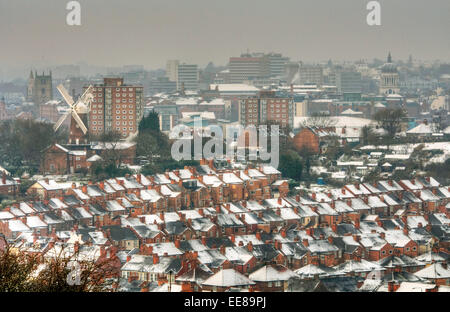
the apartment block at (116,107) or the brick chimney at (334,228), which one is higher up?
the apartment block at (116,107)

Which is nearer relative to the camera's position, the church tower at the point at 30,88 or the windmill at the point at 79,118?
the windmill at the point at 79,118

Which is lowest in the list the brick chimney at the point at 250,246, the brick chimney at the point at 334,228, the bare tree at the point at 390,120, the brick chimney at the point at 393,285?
the brick chimney at the point at 334,228

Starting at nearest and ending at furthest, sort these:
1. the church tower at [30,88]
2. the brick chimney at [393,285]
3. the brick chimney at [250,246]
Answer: the brick chimney at [393,285], the brick chimney at [250,246], the church tower at [30,88]

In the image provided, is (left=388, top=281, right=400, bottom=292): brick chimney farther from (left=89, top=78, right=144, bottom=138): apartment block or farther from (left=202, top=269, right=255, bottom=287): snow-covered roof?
(left=89, top=78, right=144, bottom=138): apartment block

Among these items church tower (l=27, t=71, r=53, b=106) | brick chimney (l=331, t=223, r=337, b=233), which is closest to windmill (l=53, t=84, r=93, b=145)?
brick chimney (l=331, t=223, r=337, b=233)

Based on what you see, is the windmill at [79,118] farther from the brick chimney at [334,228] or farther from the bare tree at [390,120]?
the brick chimney at [334,228]

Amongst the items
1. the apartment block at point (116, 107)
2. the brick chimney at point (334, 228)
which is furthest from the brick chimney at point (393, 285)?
the apartment block at point (116, 107)

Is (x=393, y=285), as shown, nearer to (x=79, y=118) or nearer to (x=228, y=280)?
(x=228, y=280)

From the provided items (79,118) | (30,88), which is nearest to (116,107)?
(79,118)
